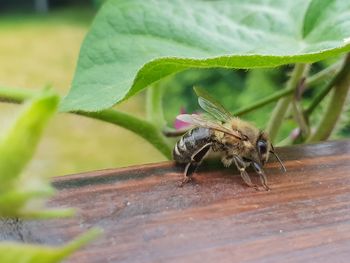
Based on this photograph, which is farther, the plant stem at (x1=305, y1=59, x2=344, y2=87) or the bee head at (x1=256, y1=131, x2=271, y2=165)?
the plant stem at (x1=305, y1=59, x2=344, y2=87)

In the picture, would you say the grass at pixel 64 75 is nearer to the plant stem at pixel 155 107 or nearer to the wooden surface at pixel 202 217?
the plant stem at pixel 155 107

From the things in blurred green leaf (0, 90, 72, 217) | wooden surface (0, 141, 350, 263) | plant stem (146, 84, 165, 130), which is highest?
blurred green leaf (0, 90, 72, 217)

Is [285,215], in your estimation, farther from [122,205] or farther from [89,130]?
[89,130]

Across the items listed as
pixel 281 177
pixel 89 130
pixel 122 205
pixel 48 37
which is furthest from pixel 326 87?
pixel 48 37

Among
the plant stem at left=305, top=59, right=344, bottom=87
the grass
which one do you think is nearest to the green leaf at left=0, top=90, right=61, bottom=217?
the plant stem at left=305, top=59, right=344, bottom=87

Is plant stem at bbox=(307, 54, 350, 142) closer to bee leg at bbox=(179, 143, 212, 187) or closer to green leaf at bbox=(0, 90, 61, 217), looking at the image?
bee leg at bbox=(179, 143, 212, 187)

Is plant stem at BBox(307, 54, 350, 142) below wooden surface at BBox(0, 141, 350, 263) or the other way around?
below

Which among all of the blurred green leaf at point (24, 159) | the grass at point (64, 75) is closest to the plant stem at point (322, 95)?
the blurred green leaf at point (24, 159)

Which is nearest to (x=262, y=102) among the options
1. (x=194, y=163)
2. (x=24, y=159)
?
(x=194, y=163)
